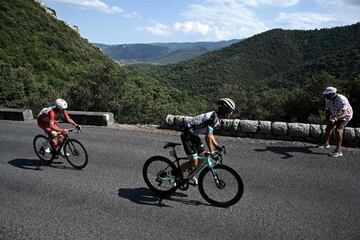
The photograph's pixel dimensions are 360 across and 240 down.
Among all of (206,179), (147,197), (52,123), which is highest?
(52,123)

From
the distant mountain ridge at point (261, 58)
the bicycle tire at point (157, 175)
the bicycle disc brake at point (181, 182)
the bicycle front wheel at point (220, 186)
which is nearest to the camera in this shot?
the bicycle front wheel at point (220, 186)

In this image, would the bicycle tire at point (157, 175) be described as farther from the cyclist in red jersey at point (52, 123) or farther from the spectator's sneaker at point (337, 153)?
the spectator's sneaker at point (337, 153)

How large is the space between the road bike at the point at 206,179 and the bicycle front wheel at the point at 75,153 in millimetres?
2277

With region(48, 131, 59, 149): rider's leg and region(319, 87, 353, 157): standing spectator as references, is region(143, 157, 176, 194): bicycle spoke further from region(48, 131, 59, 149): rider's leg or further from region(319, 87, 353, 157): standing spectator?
region(319, 87, 353, 157): standing spectator

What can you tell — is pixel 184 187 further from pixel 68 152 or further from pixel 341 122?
pixel 341 122

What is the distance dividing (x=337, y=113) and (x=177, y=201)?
5.21 m

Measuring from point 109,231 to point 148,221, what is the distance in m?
0.67

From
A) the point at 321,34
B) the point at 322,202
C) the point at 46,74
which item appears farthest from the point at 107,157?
the point at 321,34

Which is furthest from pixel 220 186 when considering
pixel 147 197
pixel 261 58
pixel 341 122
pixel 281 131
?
pixel 261 58

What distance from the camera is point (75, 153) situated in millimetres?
9047

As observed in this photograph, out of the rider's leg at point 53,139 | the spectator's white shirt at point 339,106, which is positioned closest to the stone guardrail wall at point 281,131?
the spectator's white shirt at point 339,106

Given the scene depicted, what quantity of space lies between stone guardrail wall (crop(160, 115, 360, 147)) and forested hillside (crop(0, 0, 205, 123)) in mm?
7378

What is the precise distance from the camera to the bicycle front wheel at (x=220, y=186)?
257 inches

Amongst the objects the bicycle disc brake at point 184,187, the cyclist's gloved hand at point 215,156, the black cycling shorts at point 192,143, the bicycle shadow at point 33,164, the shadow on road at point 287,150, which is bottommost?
the bicycle shadow at point 33,164
